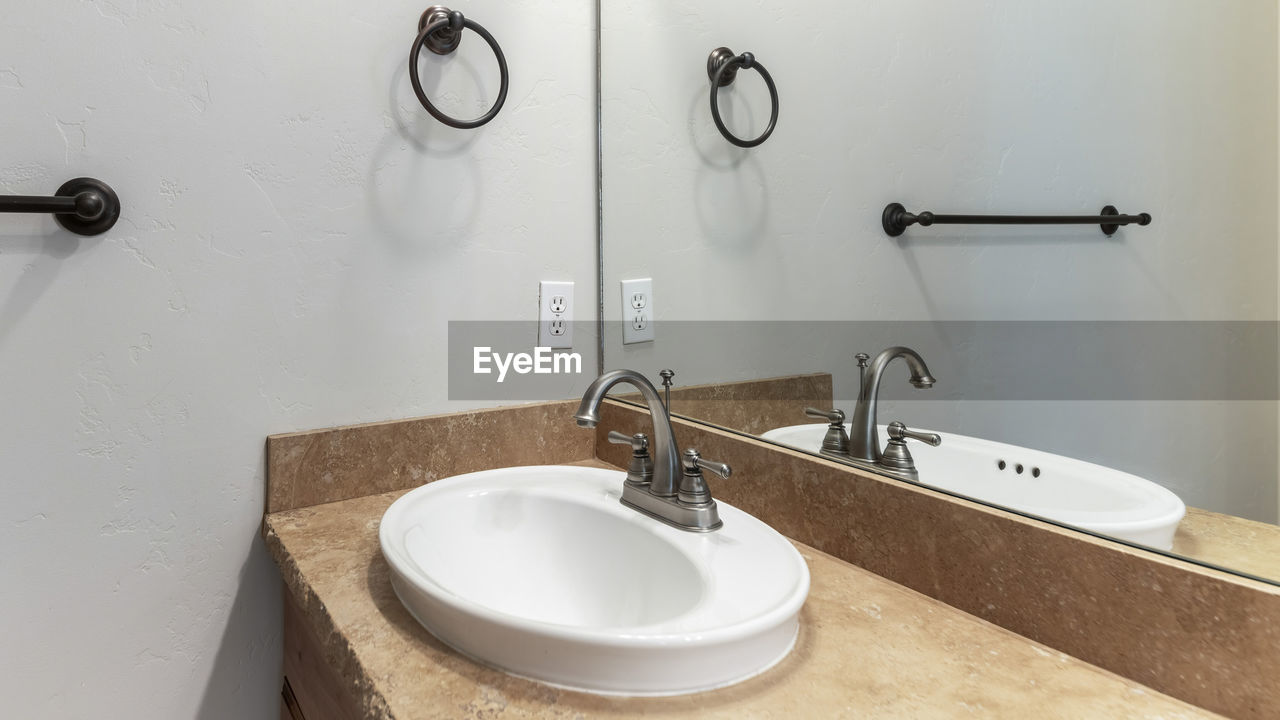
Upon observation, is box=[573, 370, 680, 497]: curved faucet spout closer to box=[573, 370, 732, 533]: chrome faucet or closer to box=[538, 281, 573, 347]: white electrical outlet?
box=[573, 370, 732, 533]: chrome faucet

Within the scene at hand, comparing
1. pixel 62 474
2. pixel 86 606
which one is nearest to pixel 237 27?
pixel 62 474

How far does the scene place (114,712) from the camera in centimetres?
94

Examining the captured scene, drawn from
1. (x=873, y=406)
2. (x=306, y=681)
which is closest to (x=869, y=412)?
(x=873, y=406)

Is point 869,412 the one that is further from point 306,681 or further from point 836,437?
point 306,681

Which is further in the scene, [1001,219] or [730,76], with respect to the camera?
[730,76]

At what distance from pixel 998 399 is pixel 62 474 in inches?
44.1

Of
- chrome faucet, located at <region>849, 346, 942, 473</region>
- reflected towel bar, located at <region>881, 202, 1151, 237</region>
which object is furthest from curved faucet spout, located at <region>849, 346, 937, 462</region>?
reflected towel bar, located at <region>881, 202, 1151, 237</region>

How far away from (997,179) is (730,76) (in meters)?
0.55

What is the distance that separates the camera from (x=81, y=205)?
0.86 meters

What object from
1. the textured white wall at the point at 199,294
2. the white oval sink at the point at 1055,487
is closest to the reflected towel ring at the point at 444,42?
the textured white wall at the point at 199,294

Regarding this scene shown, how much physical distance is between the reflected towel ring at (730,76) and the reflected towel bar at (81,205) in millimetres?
867

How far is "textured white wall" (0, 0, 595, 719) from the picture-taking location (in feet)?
2.86

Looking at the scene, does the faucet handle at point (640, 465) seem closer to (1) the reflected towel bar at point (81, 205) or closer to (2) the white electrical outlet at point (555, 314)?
(2) the white electrical outlet at point (555, 314)

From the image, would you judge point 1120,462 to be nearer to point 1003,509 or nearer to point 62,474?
point 1003,509
